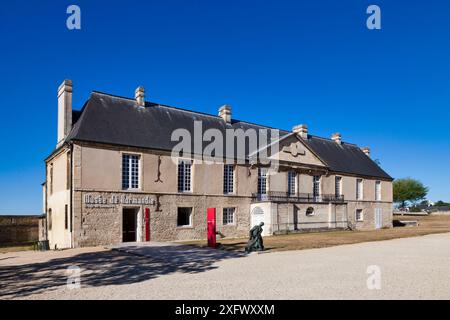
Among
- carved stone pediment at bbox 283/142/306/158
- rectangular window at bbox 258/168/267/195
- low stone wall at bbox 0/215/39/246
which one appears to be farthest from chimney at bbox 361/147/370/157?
low stone wall at bbox 0/215/39/246

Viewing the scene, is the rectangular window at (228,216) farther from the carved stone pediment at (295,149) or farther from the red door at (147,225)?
the carved stone pediment at (295,149)

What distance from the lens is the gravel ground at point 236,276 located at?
802 cm

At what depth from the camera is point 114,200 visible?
21156 millimetres

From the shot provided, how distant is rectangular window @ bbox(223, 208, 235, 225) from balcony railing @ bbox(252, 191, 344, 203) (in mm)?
1980

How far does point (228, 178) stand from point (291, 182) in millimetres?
6028

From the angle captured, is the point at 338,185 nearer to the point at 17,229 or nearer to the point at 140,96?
the point at 140,96

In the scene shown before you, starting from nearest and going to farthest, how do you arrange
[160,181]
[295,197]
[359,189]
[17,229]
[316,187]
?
[160,181]
[295,197]
[316,187]
[17,229]
[359,189]

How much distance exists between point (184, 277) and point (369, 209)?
30654 mm

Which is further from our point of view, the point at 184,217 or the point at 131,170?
the point at 184,217

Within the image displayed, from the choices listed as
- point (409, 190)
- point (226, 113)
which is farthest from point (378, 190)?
point (409, 190)

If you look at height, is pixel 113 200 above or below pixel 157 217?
above
